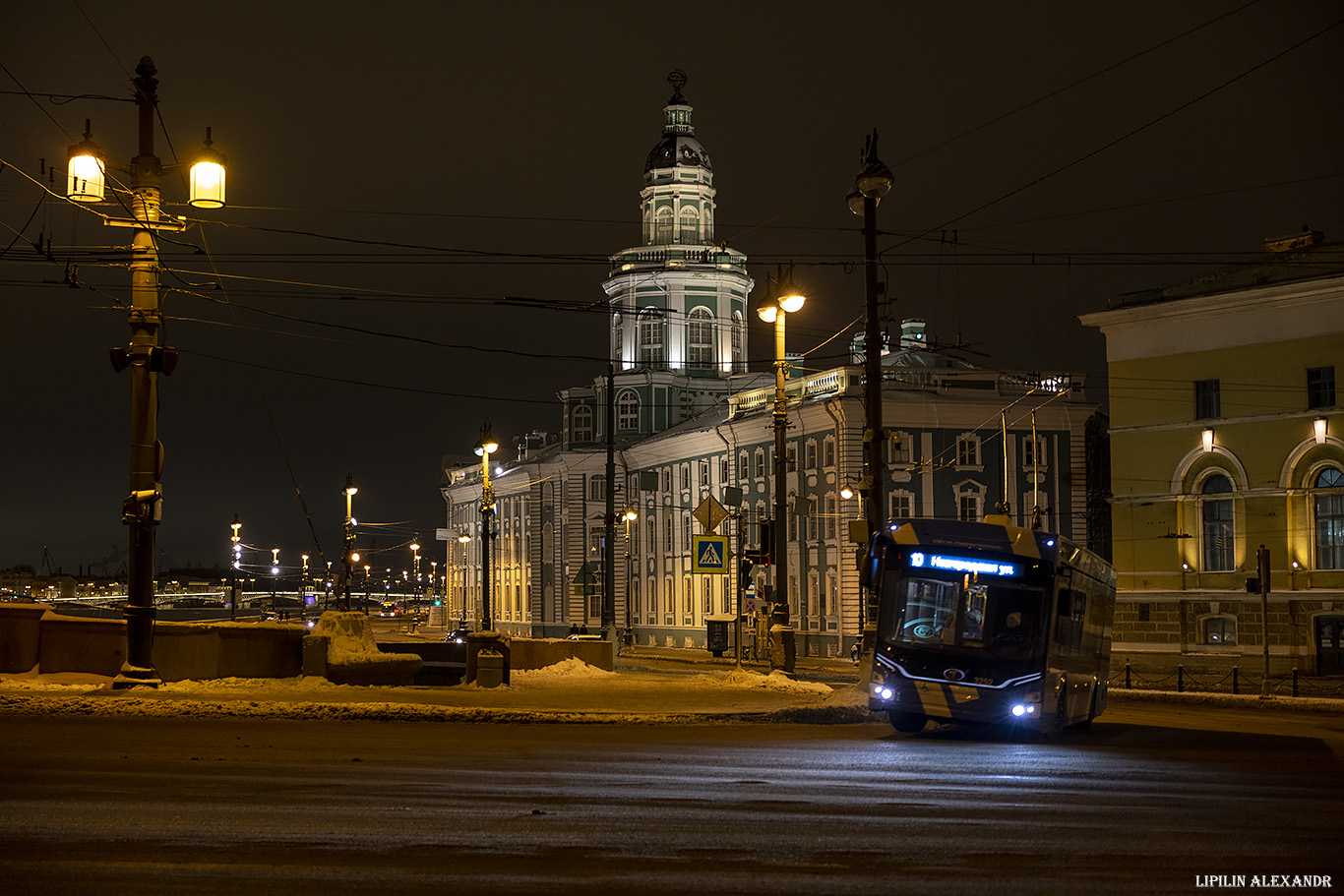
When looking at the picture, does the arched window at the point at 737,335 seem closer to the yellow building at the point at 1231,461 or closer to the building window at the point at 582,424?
the building window at the point at 582,424

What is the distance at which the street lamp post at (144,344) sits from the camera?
21.2 m

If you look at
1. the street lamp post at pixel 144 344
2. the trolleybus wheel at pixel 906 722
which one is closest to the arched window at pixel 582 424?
the street lamp post at pixel 144 344

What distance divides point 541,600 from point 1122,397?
179 feet

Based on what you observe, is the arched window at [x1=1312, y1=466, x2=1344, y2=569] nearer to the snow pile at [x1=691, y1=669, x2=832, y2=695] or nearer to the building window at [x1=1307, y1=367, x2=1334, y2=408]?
the building window at [x1=1307, y1=367, x2=1334, y2=408]

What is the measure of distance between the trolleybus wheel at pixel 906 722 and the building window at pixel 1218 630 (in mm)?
33307

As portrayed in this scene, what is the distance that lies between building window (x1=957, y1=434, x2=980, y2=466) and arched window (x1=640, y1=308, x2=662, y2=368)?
1119 inches

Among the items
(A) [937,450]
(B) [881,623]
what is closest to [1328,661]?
(A) [937,450]

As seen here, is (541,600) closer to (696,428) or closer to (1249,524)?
(696,428)

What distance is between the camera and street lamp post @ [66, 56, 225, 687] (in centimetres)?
2116

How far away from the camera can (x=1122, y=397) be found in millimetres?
53250

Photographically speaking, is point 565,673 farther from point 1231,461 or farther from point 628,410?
point 628,410

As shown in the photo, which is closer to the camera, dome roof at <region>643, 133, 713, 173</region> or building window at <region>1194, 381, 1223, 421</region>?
building window at <region>1194, 381, 1223, 421</region>

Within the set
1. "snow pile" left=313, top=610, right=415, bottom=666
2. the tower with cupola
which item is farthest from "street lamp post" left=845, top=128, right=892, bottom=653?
the tower with cupola

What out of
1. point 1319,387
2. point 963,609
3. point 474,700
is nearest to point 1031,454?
point 1319,387
